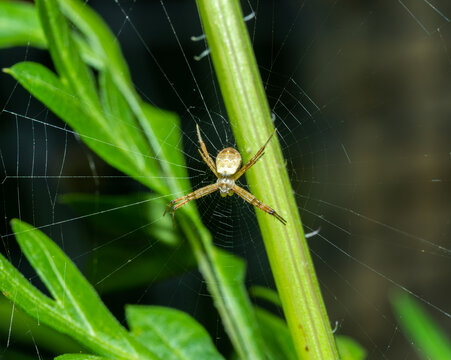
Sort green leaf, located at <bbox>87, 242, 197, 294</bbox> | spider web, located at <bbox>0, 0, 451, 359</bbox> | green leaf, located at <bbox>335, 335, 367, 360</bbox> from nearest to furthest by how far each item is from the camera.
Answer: green leaf, located at <bbox>335, 335, 367, 360</bbox> < green leaf, located at <bbox>87, 242, 197, 294</bbox> < spider web, located at <bbox>0, 0, 451, 359</bbox>

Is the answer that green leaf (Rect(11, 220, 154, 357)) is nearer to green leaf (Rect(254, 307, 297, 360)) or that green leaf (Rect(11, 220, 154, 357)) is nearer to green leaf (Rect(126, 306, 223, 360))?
green leaf (Rect(126, 306, 223, 360))

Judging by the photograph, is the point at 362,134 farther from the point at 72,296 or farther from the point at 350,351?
the point at 72,296

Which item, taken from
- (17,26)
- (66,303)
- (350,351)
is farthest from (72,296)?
(17,26)

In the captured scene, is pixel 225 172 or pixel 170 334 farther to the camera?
pixel 225 172

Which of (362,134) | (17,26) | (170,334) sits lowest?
(362,134)

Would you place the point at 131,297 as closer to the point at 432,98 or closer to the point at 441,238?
the point at 441,238

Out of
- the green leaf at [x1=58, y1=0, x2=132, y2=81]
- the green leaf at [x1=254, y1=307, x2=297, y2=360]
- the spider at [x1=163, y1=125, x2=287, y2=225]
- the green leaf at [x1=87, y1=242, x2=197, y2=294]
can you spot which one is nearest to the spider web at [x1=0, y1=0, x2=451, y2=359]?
the spider at [x1=163, y1=125, x2=287, y2=225]
